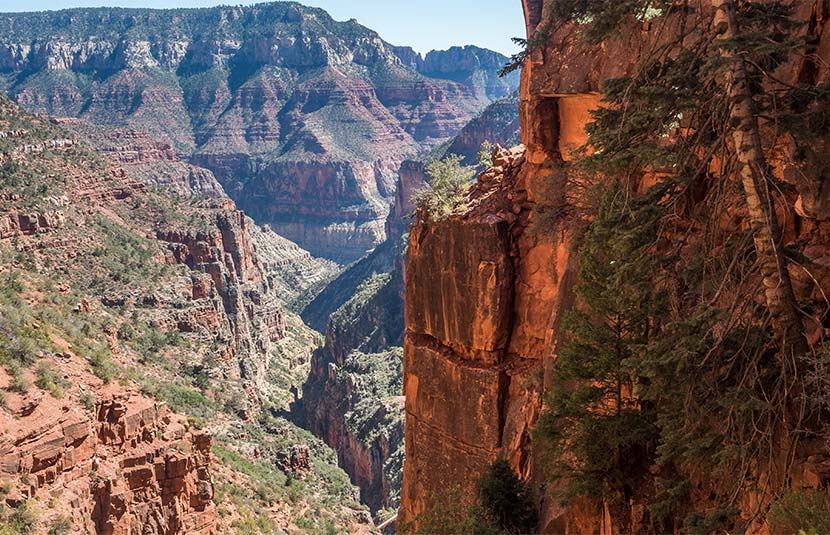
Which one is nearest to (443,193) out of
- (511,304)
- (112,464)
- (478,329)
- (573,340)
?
(511,304)

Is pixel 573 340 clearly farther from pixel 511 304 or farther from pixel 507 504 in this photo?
pixel 511 304

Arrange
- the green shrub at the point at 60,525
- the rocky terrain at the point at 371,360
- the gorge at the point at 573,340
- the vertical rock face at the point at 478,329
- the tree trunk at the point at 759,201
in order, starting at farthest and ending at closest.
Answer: the rocky terrain at the point at 371,360 < the green shrub at the point at 60,525 < the vertical rock face at the point at 478,329 < the gorge at the point at 573,340 < the tree trunk at the point at 759,201

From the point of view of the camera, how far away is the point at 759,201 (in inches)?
427

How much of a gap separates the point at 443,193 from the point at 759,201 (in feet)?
45.4

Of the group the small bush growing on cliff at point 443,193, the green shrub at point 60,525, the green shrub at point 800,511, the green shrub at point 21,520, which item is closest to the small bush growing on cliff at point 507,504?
the green shrub at point 800,511

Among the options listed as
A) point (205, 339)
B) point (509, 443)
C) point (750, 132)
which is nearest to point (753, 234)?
point (750, 132)

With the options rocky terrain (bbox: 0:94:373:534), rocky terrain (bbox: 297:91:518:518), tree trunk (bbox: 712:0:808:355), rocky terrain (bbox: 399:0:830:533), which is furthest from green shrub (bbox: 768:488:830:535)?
rocky terrain (bbox: 297:91:518:518)

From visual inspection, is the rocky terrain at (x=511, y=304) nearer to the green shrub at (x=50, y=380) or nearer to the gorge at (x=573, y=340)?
the gorge at (x=573, y=340)

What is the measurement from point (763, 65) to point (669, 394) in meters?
4.69

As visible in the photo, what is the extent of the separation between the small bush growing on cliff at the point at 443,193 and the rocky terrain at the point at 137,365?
14.3 meters

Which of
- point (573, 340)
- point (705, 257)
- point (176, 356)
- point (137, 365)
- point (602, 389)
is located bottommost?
point (176, 356)

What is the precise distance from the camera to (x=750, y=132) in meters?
10.8

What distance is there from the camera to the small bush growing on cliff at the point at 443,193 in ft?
77.2

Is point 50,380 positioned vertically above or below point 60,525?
above
